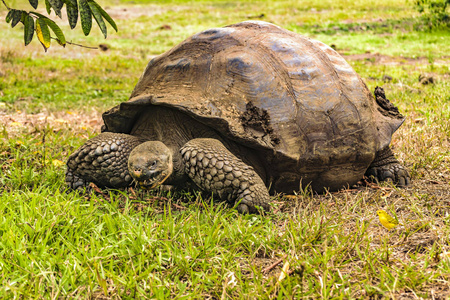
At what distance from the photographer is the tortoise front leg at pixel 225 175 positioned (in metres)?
2.64

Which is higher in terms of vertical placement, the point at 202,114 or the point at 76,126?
the point at 202,114

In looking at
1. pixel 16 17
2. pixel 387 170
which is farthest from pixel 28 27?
pixel 387 170

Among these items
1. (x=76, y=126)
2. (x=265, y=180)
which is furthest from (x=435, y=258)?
(x=76, y=126)

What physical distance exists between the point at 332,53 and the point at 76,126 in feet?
10.0

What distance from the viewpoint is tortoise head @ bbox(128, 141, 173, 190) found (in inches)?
105

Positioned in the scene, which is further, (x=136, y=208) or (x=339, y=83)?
(x=339, y=83)

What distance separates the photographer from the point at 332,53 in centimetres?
342

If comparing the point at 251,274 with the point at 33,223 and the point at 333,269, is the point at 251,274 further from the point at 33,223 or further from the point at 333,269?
the point at 33,223

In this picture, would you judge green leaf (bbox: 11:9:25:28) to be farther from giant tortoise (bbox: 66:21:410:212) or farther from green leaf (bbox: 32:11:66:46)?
giant tortoise (bbox: 66:21:410:212)

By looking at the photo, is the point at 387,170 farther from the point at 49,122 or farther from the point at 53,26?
the point at 49,122

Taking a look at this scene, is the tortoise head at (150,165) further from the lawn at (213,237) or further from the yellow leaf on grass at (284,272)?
the yellow leaf on grass at (284,272)

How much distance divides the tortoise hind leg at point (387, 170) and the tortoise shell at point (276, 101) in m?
0.18

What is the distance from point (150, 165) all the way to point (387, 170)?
1899 mm

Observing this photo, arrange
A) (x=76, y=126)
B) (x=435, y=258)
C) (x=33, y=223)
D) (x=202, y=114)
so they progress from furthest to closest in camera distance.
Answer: (x=76, y=126) → (x=202, y=114) → (x=33, y=223) → (x=435, y=258)
